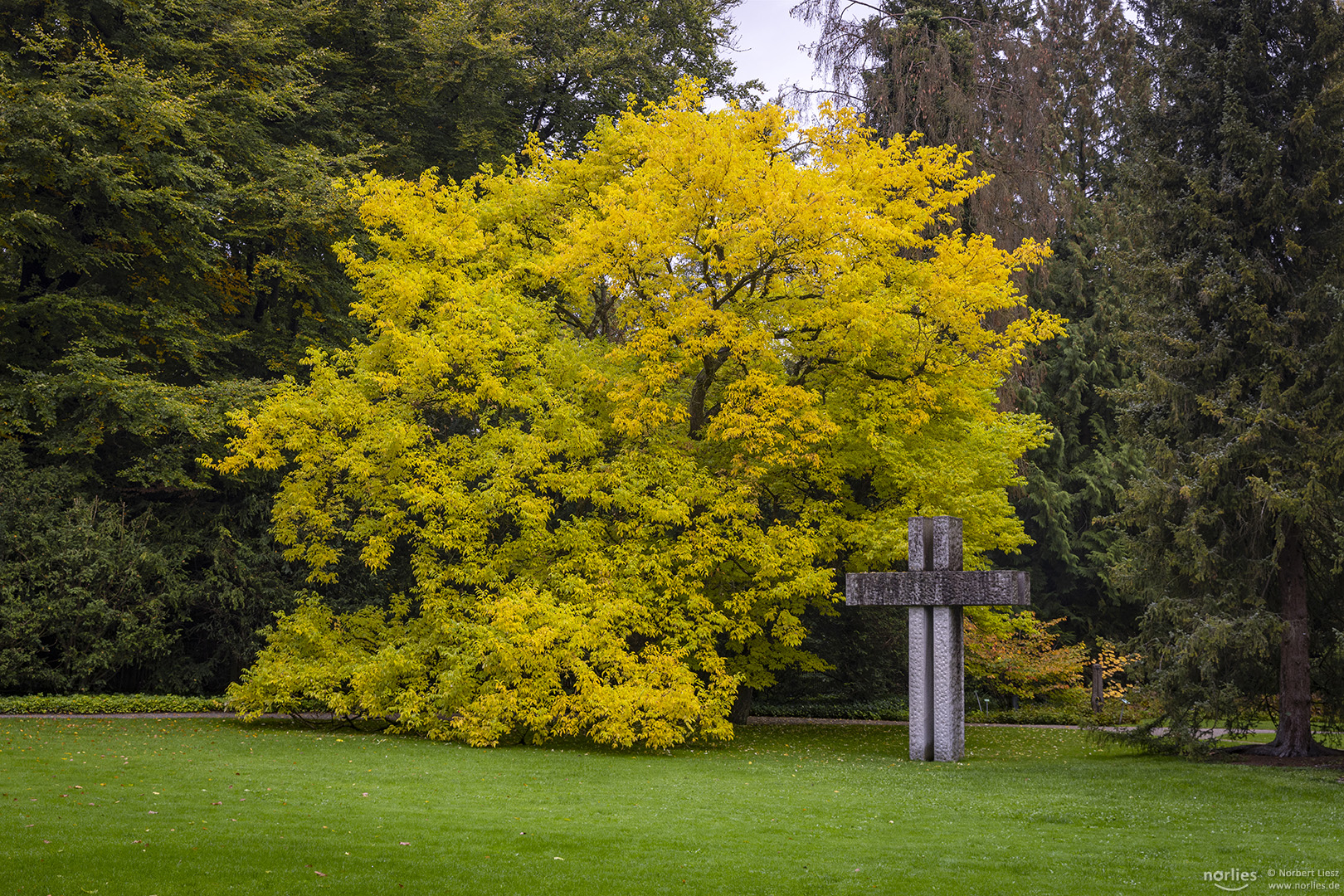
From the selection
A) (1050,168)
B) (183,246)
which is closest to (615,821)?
(183,246)

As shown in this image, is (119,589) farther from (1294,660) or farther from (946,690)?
(1294,660)

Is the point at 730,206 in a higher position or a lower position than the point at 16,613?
higher

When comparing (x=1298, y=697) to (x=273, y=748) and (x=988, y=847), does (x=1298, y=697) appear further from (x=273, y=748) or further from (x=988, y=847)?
(x=273, y=748)

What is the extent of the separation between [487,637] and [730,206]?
23.3 ft

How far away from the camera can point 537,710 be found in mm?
15352

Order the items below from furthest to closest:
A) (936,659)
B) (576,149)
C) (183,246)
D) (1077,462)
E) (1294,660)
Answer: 1. (1077,462)
2. (576,149)
3. (183,246)
4. (936,659)
5. (1294,660)

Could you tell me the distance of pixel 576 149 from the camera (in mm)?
26688

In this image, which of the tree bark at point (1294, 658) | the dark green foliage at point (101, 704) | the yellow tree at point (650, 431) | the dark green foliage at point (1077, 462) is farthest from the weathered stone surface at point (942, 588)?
the dark green foliage at point (1077, 462)

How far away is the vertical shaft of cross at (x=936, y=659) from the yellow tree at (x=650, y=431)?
1.38m

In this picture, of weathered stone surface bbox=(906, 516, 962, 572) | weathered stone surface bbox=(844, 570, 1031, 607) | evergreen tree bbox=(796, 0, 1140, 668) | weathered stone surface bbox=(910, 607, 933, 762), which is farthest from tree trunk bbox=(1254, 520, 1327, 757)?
weathered stone surface bbox=(910, 607, 933, 762)

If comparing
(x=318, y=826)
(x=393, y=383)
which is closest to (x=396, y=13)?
(x=393, y=383)

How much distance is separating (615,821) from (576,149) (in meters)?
20.3

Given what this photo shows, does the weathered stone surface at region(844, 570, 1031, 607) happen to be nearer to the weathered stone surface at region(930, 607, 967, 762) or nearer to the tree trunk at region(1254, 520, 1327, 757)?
the weathered stone surface at region(930, 607, 967, 762)

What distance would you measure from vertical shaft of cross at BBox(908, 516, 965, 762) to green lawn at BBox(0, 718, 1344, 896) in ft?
2.04
